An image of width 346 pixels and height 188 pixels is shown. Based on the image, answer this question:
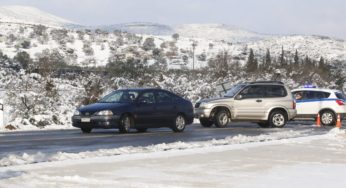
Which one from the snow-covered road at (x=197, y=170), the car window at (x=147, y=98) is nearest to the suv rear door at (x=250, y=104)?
the car window at (x=147, y=98)

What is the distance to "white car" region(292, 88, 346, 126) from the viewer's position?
2877 cm

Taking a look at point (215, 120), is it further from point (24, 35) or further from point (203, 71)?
point (24, 35)

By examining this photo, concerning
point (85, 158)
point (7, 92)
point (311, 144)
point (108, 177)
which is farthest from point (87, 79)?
point (108, 177)

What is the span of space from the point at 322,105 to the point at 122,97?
10.8 meters

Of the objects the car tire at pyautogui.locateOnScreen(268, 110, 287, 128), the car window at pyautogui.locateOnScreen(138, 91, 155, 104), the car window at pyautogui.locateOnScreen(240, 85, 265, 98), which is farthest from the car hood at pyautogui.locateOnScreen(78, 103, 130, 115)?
the car tire at pyautogui.locateOnScreen(268, 110, 287, 128)

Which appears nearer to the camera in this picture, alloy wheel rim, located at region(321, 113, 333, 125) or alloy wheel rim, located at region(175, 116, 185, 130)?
alloy wheel rim, located at region(175, 116, 185, 130)

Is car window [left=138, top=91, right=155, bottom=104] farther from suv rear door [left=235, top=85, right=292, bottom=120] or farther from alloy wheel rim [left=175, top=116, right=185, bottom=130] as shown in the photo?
suv rear door [left=235, top=85, right=292, bottom=120]

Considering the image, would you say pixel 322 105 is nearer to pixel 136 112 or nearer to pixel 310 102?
pixel 310 102

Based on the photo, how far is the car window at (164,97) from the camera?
872 inches

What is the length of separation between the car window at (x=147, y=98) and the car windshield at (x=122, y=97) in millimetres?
188

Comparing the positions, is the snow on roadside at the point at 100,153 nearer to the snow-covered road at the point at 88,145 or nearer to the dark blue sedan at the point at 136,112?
the snow-covered road at the point at 88,145

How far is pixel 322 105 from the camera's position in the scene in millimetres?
28781

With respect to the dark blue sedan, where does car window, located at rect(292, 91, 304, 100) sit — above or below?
above

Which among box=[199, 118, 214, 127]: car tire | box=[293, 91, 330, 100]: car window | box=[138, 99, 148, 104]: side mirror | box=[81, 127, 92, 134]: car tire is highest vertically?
box=[293, 91, 330, 100]: car window
